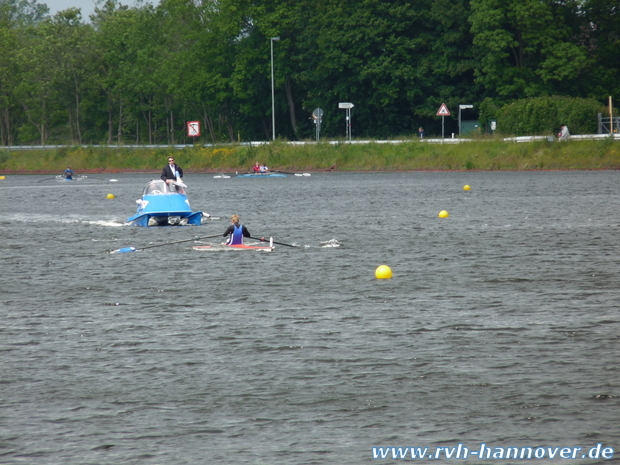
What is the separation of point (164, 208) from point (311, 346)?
18459mm

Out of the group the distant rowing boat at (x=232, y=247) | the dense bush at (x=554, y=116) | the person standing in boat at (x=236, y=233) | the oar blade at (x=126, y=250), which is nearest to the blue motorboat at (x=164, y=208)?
the distant rowing boat at (x=232, y=247)

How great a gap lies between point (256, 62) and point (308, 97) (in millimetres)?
5611

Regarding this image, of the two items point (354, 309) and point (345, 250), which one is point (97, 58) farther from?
point (354, 309)

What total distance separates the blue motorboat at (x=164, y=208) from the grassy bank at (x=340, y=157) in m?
34.0

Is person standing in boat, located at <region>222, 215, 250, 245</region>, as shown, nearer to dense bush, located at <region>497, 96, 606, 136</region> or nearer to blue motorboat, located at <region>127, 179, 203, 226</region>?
blue motorboat, located at <region>127, 179, 203, 226</region>

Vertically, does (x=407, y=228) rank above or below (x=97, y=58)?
below

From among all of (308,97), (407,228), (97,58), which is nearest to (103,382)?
(407,228)

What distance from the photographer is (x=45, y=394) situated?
1099cm

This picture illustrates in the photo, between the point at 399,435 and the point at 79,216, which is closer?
the point at 399,435

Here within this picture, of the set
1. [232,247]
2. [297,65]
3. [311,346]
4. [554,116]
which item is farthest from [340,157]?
[311,346]

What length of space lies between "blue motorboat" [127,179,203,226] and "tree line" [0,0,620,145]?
40264mm

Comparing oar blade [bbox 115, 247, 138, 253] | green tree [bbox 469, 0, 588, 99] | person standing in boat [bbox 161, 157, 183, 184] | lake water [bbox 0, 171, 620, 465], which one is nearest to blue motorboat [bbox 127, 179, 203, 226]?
person standing in boat [bbox 161, 157, 183, 184]

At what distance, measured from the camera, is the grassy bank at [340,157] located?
196 ft

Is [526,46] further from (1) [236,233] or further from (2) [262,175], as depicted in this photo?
(1) [236,233]
